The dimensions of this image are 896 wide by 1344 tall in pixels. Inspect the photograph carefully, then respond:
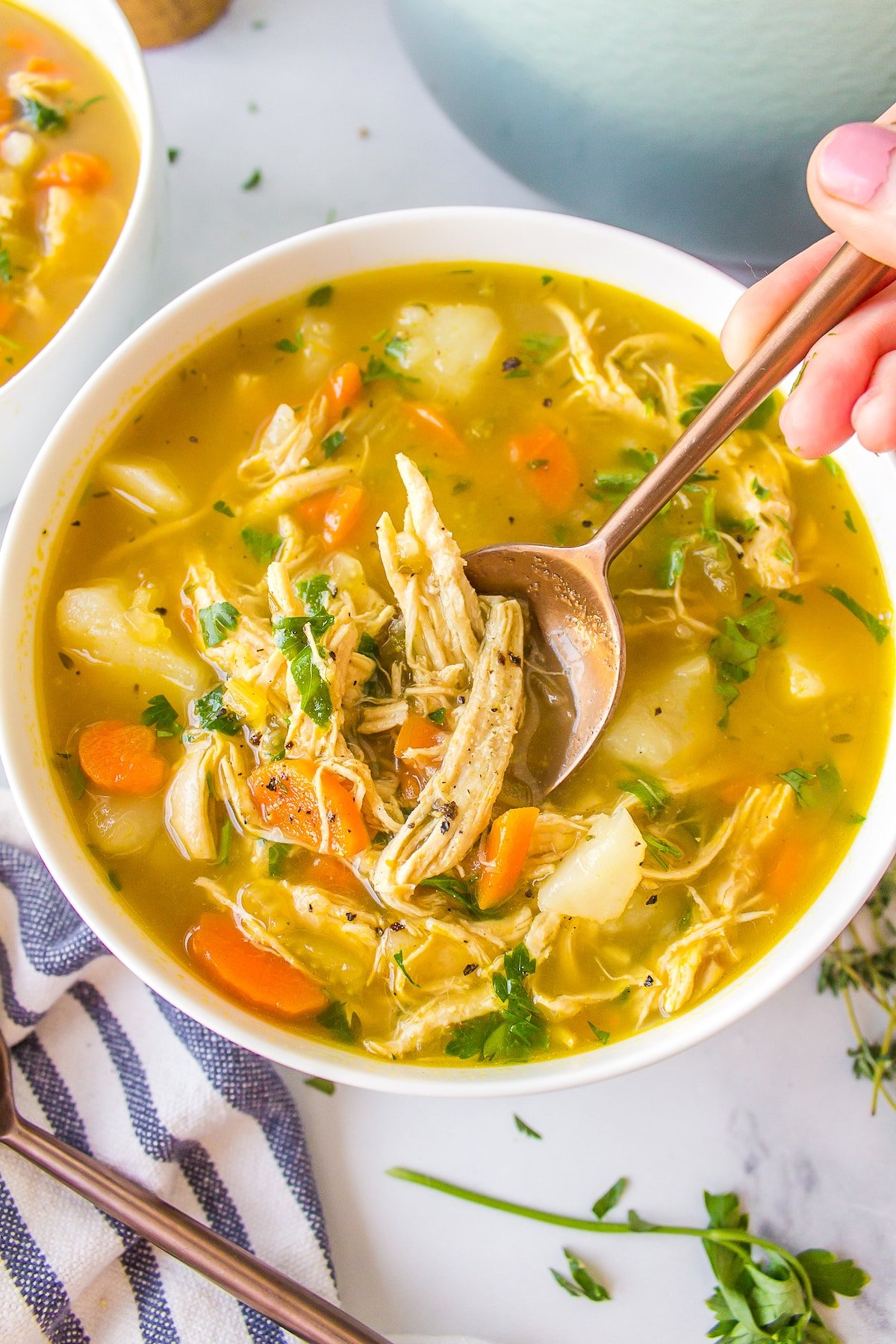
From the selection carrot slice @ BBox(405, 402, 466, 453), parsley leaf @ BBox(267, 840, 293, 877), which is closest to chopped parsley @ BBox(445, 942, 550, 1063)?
parsley leaf @ BBox(267, 840, 293, 877)

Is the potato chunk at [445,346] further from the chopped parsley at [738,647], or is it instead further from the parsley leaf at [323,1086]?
the parsley leaf at [323,1086]

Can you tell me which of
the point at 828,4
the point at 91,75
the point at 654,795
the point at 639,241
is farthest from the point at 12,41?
the point at 654,795

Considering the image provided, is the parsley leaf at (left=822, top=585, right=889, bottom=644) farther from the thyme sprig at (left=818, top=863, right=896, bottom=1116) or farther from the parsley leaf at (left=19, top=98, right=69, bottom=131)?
the parsley leaf at (left=19, top=98, right=69, bottom=131)

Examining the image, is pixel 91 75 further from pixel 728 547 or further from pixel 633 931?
pixel 633 931

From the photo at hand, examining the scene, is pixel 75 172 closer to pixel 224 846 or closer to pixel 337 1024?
pixel 224 846

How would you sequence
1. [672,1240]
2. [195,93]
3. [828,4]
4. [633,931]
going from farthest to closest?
[195,93] → [672,1240] → [633,931] → [828,4]

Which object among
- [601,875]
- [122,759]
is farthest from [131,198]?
[601,875]
